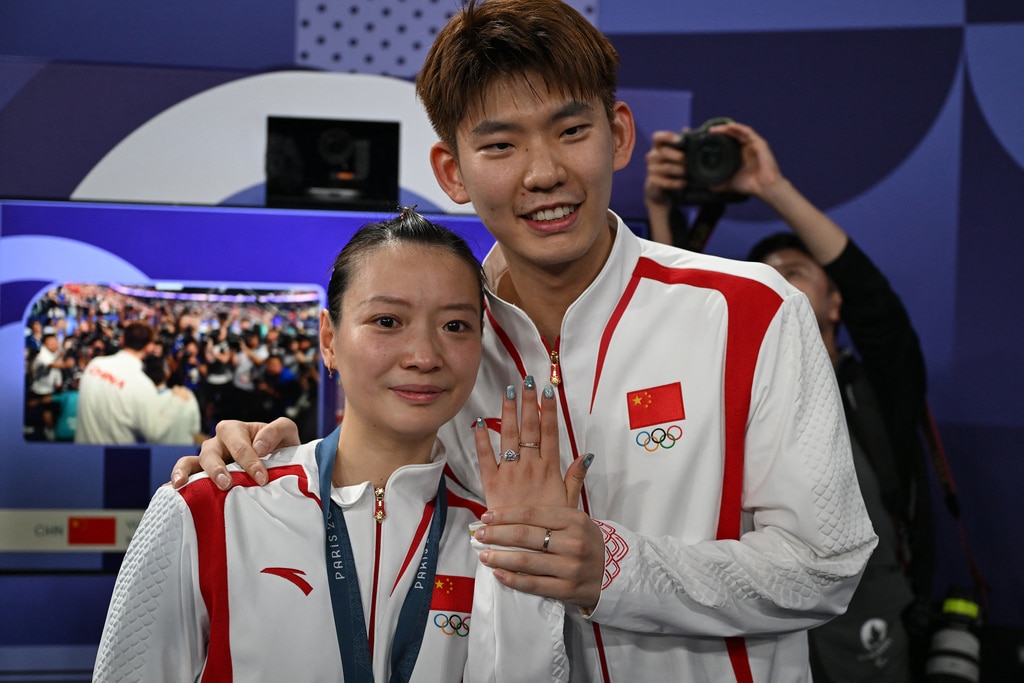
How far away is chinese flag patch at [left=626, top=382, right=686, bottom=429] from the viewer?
1.49m

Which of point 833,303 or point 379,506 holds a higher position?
point 833,303

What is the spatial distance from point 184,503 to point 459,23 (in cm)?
86

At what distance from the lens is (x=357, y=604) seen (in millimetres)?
1360

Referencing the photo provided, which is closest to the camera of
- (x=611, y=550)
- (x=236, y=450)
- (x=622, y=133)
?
(x=611, y=550)

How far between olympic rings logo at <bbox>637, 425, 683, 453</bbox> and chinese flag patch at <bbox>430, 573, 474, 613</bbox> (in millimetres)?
341

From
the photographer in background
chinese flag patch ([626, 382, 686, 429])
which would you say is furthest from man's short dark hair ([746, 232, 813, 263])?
chinese flag patch ([626, 382, 686, 429])

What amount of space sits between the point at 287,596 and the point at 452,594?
0.24 meters

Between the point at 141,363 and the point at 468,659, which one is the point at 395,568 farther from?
the point at 141,363

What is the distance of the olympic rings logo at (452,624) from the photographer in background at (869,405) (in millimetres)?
1569

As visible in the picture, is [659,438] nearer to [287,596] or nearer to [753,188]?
[287,596]

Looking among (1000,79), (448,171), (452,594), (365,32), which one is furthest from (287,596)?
(1000,79)

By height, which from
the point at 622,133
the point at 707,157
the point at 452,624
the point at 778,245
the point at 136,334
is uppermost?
the point at 707,157

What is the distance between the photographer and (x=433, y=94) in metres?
1.55

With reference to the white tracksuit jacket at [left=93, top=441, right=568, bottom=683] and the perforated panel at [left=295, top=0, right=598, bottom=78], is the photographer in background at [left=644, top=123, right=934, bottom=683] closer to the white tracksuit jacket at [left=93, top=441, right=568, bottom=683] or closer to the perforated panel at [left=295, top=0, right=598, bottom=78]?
the perforated panel at [left=295, top=0, right=598, bottom=78]
